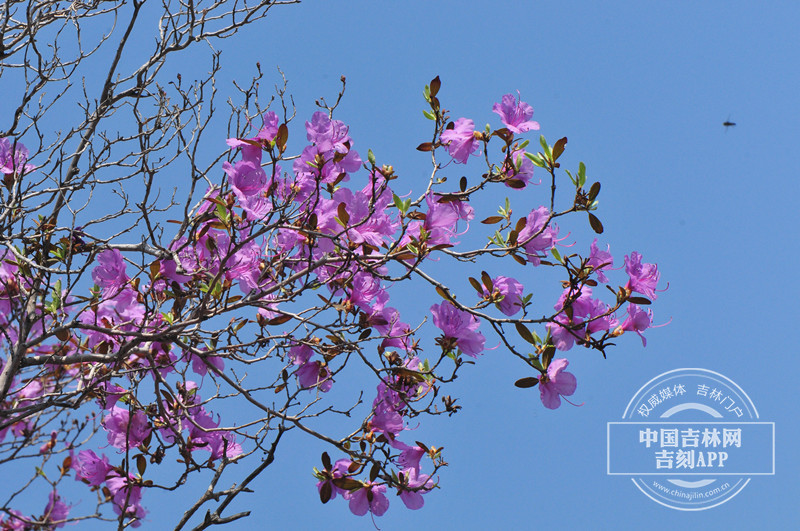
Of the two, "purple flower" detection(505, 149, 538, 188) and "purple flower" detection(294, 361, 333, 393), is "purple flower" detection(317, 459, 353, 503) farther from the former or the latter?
"purple flower" detection(505, 149, 538, 188)

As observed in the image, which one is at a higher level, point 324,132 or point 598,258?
point 324,132

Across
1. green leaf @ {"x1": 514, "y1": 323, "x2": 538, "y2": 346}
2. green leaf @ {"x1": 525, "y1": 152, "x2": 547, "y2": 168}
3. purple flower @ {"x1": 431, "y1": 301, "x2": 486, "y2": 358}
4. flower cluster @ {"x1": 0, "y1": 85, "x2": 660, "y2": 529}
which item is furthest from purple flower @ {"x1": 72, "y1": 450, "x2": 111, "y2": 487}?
green leaf @ {"x1": 525, "y1": 152, "x2": 547, "y2": 168}

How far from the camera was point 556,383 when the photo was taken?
2.64m

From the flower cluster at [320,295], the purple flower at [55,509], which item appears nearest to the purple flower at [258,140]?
the flower cluster at [320,295]

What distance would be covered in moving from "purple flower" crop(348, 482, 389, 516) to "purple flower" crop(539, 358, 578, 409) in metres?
0.74

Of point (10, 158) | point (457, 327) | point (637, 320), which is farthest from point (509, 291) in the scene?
point (10, 158)

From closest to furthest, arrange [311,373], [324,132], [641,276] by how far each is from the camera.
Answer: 1. [324,132]
2. [641,276]
3. [311,373]

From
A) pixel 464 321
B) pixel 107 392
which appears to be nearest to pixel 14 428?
pixel 107 392

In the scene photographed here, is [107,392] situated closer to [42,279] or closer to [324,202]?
[42,279]

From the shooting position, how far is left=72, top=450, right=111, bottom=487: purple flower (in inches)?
119

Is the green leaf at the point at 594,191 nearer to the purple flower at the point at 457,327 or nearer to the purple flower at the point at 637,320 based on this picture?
the purple flower at the point at 637,320

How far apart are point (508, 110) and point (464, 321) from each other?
819 millimetres

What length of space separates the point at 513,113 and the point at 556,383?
1.03m

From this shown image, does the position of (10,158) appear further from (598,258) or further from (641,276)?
(641,276)
